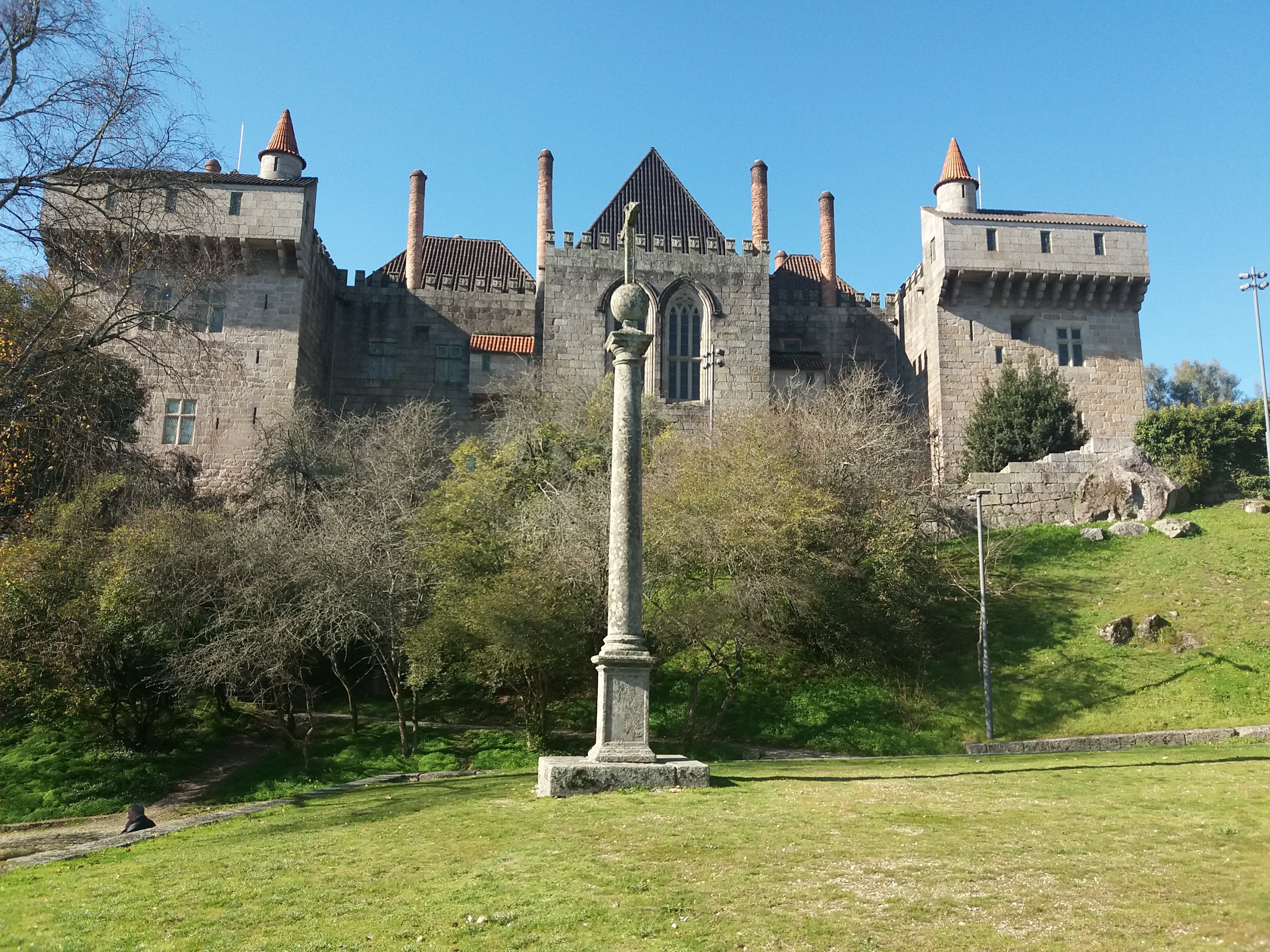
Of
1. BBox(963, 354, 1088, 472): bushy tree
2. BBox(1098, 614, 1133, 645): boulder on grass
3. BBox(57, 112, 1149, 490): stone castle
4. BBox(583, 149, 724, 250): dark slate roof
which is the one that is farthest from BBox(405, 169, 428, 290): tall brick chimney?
BBox(1098, 614, 1133, 645): boulder on grass

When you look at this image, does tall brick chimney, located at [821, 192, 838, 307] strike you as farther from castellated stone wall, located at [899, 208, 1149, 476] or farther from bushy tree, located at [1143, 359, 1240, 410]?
bushy tree, located at [1143, 359, 1240, 410]

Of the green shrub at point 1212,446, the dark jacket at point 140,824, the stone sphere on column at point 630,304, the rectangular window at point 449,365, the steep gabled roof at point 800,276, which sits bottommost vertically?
the dark jacket at point 140,824

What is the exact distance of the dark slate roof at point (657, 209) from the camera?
4191 cm

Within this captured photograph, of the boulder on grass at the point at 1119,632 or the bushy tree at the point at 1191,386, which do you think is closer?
the boulder on grass at the point at 1119,632

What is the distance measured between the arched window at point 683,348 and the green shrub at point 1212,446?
612 inches

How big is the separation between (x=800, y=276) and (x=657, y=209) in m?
7.49

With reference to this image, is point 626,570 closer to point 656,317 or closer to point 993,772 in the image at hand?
point 993,772

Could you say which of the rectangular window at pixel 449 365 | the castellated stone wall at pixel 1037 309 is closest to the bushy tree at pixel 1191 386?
the castellated stone wall at pixel 1037 309

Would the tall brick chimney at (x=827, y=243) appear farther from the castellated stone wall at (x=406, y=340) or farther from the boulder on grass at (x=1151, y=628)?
the boulder on grass at (x=1151, y=628)

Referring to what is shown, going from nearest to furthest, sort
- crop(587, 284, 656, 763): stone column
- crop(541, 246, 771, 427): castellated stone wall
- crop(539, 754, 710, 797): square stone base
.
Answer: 1. crop(539, 754, 710, 797): square stone base
2. crop(587, 284, 656, 763): stone column
3. crop(541, 246, 771, 427): castellated stone wall

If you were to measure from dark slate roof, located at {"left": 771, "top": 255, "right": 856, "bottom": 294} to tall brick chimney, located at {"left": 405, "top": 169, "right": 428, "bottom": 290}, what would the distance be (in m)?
14.8

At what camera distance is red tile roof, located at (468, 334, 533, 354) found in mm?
41125

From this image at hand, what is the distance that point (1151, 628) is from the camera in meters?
24.4

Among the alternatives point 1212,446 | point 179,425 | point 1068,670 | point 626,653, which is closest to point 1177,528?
point 1212,446
